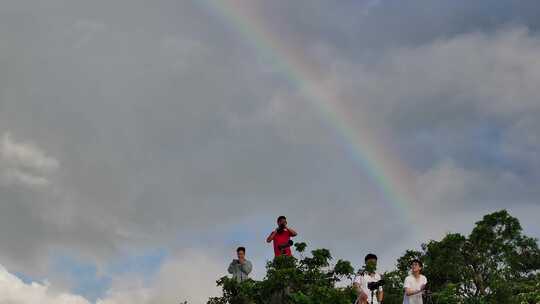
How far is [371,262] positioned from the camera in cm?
1345

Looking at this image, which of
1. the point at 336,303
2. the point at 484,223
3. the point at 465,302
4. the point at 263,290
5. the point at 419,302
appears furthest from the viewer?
the point at 484,223

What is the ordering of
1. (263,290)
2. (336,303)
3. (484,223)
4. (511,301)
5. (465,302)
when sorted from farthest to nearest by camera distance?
(484,223)
(511,301)
(465,302)
(263,290)
(336,303)

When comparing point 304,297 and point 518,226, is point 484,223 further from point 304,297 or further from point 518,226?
point 304,297

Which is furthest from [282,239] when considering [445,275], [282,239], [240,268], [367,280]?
[445,275]

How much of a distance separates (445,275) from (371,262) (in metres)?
16.2

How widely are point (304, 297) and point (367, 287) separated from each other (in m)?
4.54

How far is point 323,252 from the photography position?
19078 mm

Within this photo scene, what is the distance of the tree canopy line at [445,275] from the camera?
18.3 meters

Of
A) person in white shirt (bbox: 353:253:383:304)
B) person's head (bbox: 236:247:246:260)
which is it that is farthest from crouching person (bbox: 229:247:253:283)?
person in white shirt (bbox: 353:253:383:304)

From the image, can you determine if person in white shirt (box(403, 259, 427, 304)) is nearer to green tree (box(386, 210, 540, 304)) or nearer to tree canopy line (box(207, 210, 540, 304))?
tree canopy line (box(207, 210, 540, 304))

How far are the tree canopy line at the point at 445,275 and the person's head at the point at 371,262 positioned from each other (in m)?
1.32

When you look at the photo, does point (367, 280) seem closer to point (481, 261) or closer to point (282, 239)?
point (282, 239)

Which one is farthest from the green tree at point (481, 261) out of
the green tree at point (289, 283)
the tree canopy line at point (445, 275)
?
the green tree at point (289, 283)

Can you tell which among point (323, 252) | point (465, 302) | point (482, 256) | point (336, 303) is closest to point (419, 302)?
point (336, 303)
